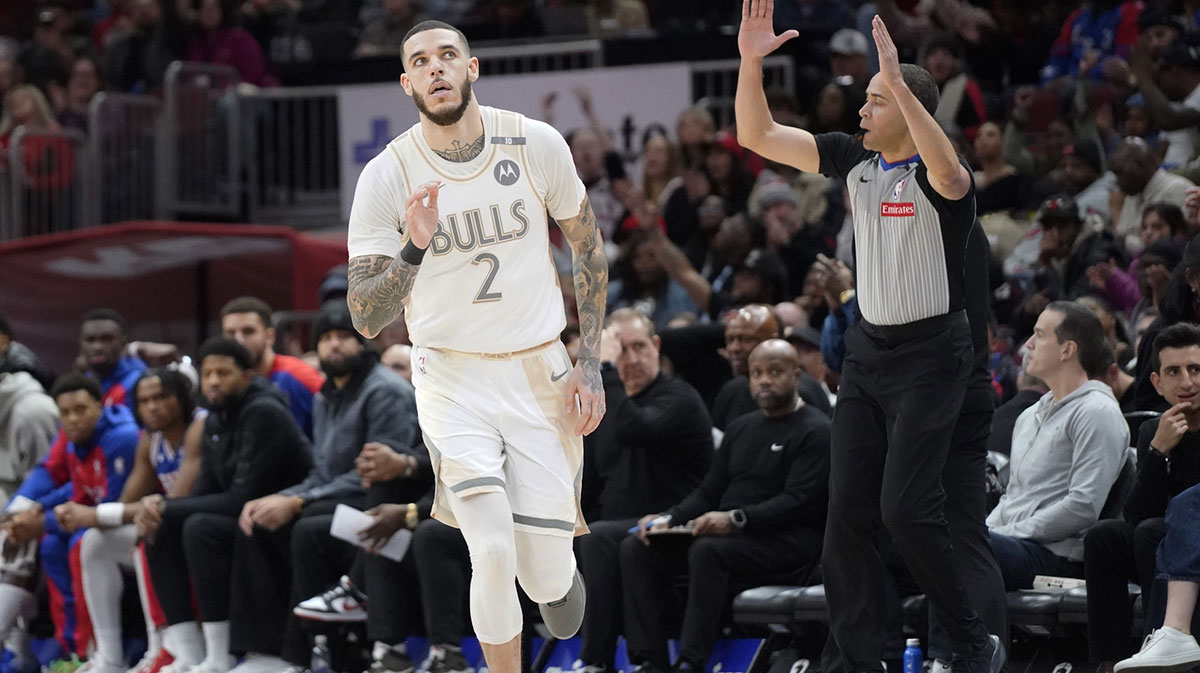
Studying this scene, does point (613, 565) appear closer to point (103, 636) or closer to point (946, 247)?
point (946, 247)

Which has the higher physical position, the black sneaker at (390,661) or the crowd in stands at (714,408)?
the crowd in stands at (714,408)

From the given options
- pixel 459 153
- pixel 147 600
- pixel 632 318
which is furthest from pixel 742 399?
pixel 147 600

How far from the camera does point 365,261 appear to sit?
19.7ft

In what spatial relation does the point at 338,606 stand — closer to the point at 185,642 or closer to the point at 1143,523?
the point at 185,642

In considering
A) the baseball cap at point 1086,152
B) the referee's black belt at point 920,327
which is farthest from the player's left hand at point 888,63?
the baseball cap at point 1086,152

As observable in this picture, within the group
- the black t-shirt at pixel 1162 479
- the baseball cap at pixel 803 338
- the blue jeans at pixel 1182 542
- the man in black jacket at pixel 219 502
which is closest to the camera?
the blue jeans at pixel 1182 542

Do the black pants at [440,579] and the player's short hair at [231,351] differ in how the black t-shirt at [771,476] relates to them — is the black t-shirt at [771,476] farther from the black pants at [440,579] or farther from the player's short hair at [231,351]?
the player's short hair at [231,351]

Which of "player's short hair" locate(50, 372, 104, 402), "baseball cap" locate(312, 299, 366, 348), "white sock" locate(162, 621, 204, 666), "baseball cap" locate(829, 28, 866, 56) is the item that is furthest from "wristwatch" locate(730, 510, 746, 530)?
"baseball cap" locate(829, 28, 866, 56)

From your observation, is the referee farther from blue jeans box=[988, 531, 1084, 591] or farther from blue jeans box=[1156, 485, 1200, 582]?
blue jeans box=[988, 531, 1084, 591]

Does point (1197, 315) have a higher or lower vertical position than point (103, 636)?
higher

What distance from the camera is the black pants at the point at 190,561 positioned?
385 inches

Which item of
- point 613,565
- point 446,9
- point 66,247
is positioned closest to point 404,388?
point 613,565

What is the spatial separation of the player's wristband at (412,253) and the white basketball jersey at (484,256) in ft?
0.66

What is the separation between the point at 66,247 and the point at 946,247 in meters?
10.0
